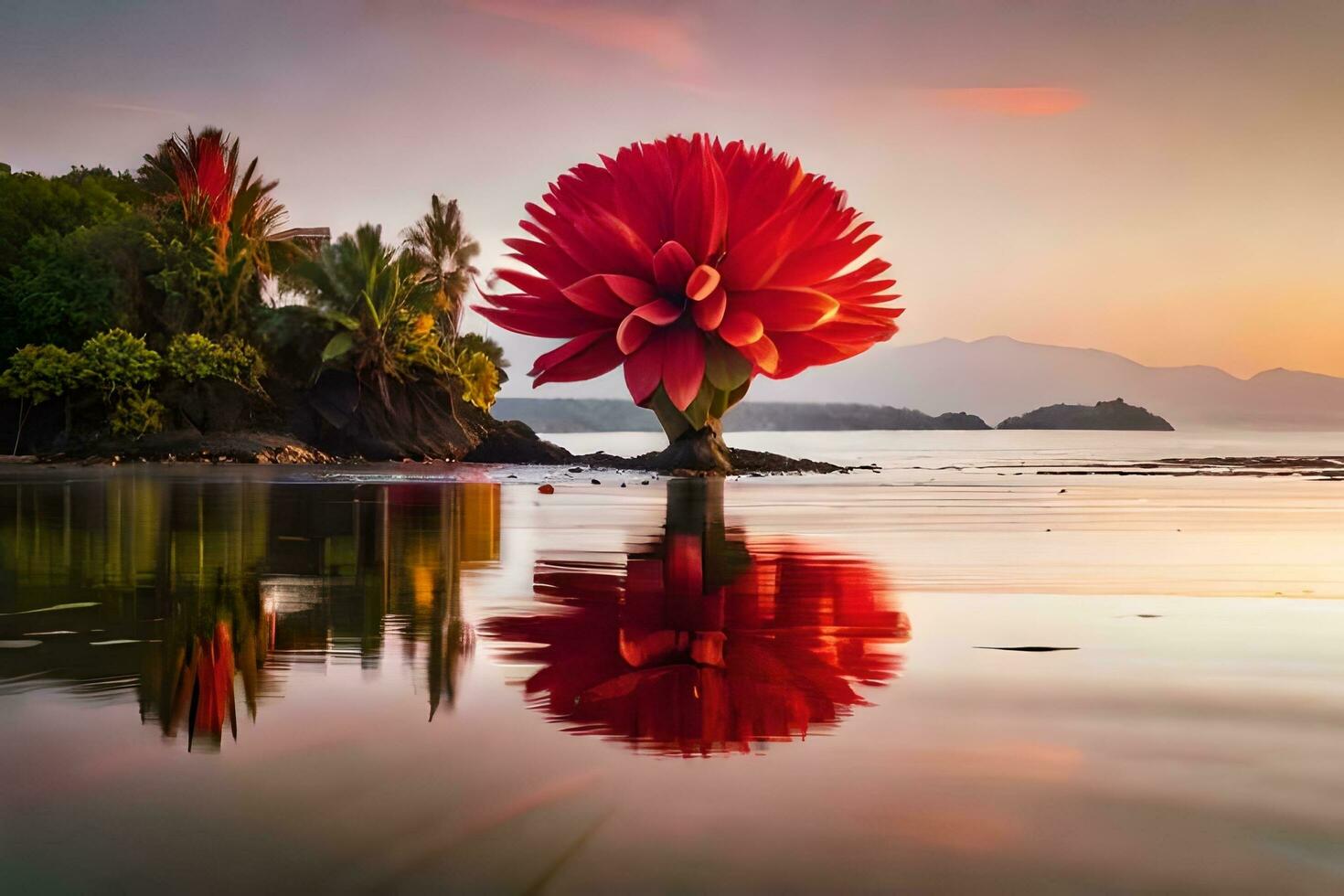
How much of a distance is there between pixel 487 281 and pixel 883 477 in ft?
90.0

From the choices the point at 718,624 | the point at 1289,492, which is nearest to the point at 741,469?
the point at 1289,492

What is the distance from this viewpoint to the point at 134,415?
1930 centimetres

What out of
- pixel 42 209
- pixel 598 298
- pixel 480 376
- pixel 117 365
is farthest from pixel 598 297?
pixel 42 209

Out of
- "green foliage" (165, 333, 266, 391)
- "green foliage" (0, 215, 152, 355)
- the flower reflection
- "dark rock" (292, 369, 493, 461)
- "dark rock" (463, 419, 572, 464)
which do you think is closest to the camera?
the flower reflection

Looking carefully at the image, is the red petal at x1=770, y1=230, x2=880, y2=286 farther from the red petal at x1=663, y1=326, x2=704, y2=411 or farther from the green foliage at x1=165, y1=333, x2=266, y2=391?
the green foliage at x1=165, y1=333, x2=266, y2=391

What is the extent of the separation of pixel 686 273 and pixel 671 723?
262cm

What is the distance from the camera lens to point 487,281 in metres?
35.7

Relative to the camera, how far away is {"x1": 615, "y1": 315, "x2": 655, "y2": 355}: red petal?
144 inches

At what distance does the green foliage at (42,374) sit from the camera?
19609 mm

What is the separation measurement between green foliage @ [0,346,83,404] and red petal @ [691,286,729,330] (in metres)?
17.7

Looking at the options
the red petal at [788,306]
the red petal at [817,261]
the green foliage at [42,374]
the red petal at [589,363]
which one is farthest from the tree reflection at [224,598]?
the green foliage at [42,374]

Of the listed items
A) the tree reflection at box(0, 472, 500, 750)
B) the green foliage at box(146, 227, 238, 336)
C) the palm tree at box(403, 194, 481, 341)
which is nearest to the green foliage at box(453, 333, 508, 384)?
the palm tree at box(403, 194, 481, 341)

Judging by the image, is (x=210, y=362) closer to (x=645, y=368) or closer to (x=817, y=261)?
(x=645, y=368)

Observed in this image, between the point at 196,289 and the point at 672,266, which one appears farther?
the point at 196,289
